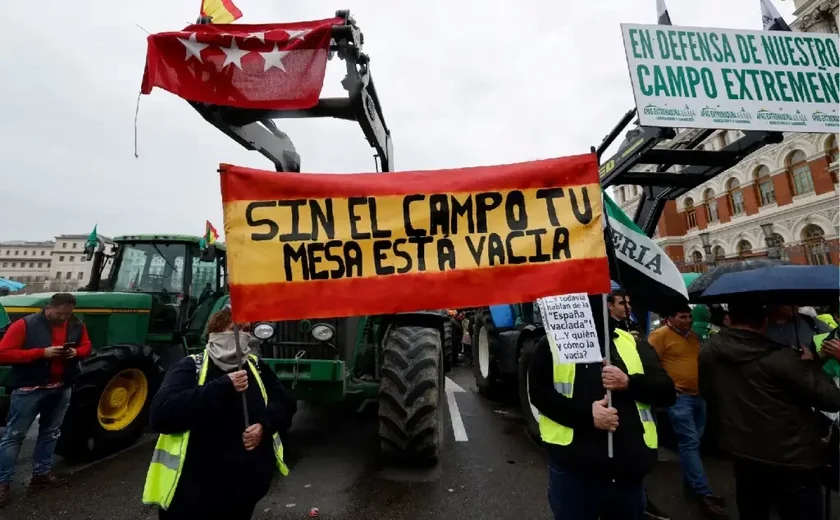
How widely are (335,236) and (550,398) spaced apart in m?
1.43

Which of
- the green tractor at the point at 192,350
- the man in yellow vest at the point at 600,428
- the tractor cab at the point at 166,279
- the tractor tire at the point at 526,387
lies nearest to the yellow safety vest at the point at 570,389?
the man in yellow vest at the point at 600,428

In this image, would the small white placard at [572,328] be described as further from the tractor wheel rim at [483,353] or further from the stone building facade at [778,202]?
the stone building facade at [778,202]

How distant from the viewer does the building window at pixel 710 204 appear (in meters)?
26.7

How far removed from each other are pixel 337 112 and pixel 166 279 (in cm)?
401

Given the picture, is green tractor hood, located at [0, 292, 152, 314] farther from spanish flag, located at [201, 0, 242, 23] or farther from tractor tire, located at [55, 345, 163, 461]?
spanish flag, located at [201, 0, 242, 23]

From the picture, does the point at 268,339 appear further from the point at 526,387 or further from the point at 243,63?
the point at 526,387

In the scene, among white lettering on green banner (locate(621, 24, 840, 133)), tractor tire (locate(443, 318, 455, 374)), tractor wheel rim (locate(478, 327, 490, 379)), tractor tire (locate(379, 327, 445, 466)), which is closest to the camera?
tractor tire (locate(379, 327, 445, 466))

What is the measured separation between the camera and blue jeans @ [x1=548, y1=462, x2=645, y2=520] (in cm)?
196

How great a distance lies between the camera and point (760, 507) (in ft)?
7.46

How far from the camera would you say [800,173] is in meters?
20.4

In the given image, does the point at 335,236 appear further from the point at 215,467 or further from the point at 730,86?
the point at 730,86

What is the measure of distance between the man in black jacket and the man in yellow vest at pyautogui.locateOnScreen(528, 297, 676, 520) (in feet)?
2.02

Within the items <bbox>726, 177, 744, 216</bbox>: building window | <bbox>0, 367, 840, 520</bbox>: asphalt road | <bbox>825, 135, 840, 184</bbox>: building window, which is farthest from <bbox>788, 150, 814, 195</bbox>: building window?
<bbox>0, 367, 840, 520</bbox>: asphalt road

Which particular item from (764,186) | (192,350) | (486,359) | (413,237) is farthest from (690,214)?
(413,237)
